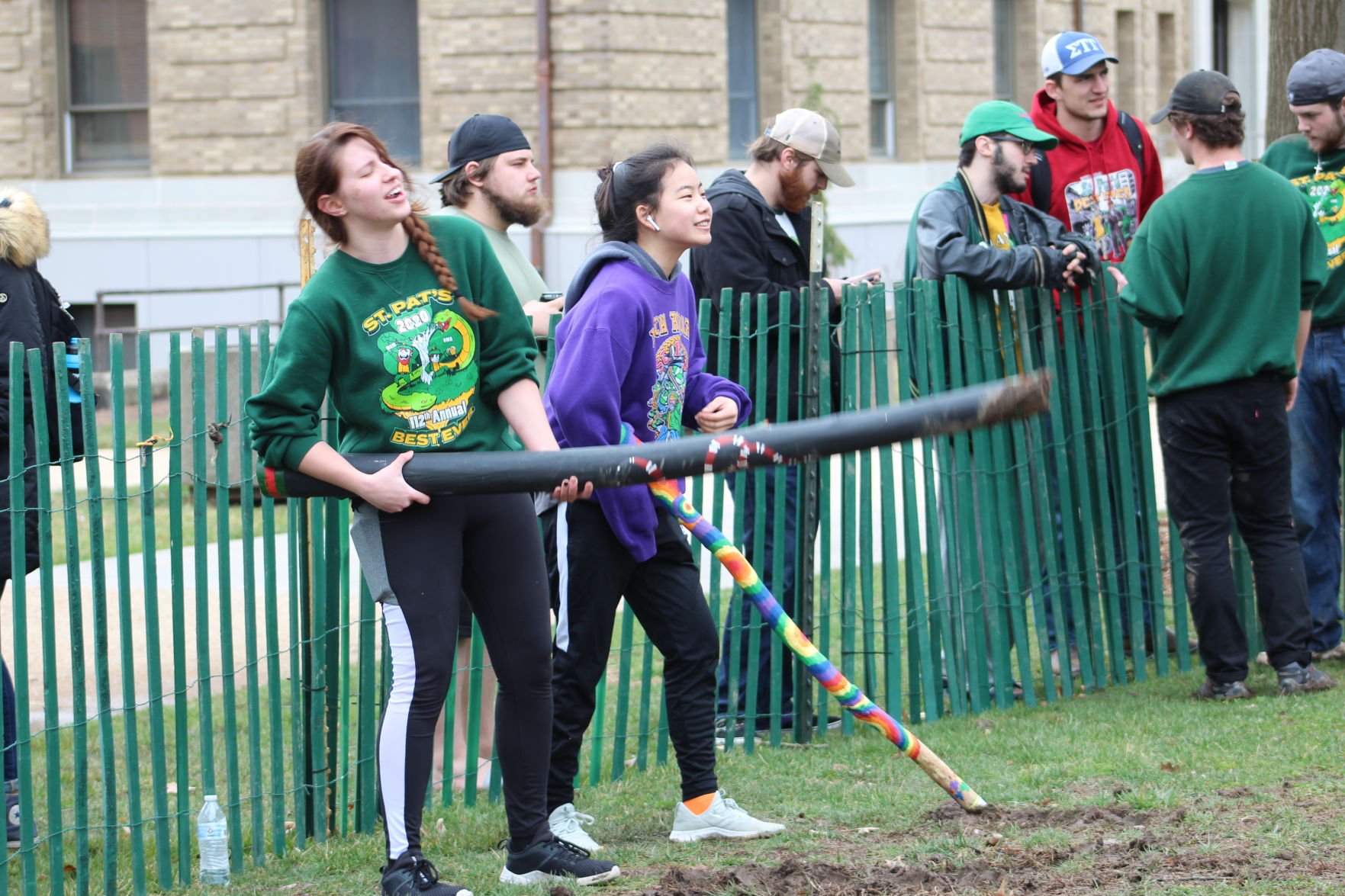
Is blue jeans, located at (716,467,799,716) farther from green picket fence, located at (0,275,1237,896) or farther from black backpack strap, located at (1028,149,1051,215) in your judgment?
black backpack strap, located at (1028,149,1051,215)

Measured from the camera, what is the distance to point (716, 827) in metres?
4.54

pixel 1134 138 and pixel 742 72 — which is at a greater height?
pixel 742 72

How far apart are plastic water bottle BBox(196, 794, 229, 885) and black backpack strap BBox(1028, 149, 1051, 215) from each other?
12.5ft

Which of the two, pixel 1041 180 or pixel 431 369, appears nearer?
pixel 431 369

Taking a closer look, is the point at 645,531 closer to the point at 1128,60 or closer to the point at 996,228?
the point at 996,228

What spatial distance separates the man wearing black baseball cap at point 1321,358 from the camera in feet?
19.7

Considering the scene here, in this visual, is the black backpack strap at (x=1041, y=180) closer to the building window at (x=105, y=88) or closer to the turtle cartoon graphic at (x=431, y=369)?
the turtle cartoon graphic at (x=431, y=369)

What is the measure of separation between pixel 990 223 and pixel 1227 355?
3.12ft

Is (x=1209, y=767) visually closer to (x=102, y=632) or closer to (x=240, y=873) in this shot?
(x=240, y=873)

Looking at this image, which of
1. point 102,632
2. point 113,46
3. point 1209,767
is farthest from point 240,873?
point 113,46

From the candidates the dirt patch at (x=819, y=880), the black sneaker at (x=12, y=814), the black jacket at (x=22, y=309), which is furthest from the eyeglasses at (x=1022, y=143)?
the black sneaker at (x=12, y=814)

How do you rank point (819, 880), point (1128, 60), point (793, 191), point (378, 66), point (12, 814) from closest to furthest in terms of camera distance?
1. point (819, 880)
2. point (12, 814)
3. point (793, 191)
4. point (378, 66)
5. point (1128, 60)

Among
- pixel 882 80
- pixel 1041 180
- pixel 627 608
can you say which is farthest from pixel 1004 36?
pixel 627 608

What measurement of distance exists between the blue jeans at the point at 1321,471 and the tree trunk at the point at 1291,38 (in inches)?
82.3
